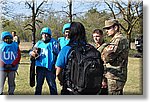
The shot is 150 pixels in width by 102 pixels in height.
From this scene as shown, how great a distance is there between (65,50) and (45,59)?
0.29 m

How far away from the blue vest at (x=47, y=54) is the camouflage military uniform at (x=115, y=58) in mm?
515

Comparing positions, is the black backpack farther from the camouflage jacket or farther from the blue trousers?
the blue trousers

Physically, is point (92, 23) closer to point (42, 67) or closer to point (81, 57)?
point (81, 57)

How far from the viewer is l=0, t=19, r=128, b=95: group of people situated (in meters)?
4.59

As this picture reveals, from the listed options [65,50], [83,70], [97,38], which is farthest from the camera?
[97,38]

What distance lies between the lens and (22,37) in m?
4.64

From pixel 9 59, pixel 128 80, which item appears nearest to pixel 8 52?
pixel 9 59

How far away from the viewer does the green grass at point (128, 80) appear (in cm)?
465

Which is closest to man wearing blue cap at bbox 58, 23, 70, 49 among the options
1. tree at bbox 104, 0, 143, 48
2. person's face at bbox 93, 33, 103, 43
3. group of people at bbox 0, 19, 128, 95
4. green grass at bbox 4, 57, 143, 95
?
group of people at bbox 0, 19, 128, 95

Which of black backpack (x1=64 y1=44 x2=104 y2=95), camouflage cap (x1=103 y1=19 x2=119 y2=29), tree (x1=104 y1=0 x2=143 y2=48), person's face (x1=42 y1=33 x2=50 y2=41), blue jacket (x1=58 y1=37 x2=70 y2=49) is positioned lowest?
black backpack (x1=64 y1=44 x2=104 y2=95)

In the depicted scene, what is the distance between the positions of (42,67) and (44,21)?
0.49 metres

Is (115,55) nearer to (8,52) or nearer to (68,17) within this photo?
(68,17)

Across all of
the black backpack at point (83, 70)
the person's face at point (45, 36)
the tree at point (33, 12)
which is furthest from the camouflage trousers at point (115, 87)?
the tree at point (33, 12)

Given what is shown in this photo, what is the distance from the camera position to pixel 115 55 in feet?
15.1
